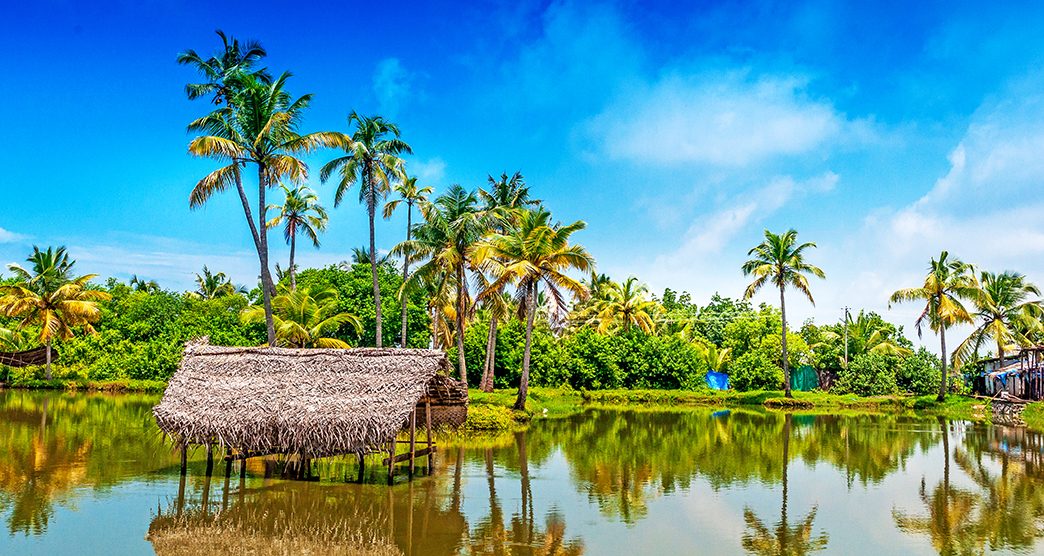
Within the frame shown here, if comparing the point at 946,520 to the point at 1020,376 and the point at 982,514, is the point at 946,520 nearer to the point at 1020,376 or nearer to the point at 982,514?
the point at 982,514

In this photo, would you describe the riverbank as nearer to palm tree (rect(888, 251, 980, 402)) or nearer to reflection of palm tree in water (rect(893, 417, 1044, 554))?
palm tree (rect(888, 251, 980, 402))

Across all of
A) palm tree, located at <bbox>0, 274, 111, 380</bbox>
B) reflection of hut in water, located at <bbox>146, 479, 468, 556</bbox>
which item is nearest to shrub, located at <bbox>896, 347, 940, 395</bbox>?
reflection of hut in water, located at <bbox>146, 479, 468, 556</bbox>

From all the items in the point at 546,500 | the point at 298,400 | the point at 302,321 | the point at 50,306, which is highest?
the point at 50,306

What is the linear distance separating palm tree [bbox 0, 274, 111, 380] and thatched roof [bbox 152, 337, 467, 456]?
30.7 metres

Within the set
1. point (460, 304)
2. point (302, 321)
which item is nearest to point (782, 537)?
point (460, 304)

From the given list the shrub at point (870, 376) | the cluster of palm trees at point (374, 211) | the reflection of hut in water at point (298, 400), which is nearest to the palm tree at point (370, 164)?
the cluster of palm trees at point (374, 211)

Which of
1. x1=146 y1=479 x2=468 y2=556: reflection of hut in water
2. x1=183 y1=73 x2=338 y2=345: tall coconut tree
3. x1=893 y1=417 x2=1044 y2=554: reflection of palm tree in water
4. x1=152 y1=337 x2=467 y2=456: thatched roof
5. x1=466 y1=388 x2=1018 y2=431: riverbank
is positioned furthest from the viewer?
x1=466 y1=388 x2=1018 y2=431: riverbank

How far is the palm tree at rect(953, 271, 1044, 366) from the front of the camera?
128 ft

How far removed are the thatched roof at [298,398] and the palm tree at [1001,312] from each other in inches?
1365

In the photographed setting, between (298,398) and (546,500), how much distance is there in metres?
4.83

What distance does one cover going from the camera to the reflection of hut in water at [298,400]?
45.2 feet

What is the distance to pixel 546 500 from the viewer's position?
14.0 meters

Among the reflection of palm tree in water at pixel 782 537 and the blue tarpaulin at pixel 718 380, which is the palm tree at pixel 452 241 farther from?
the blue tarpaulin at pixel 718 380

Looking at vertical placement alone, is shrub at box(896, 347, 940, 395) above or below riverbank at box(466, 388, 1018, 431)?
above
